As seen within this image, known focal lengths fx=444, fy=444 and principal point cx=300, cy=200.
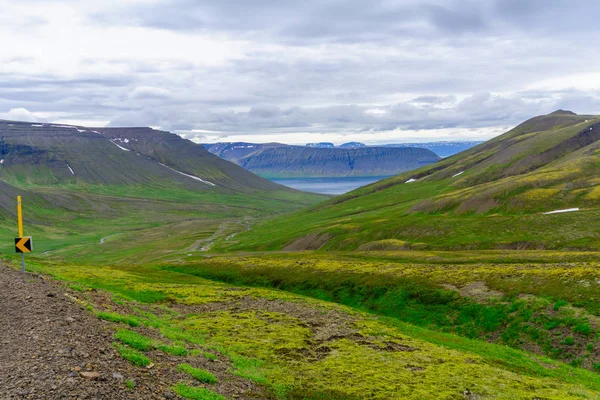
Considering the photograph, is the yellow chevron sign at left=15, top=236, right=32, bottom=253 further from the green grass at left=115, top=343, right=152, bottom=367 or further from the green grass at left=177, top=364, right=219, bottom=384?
the green grass at left=177, top=364, right=219, bottom=384

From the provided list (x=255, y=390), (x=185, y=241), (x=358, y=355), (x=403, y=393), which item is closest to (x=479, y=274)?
(x=358, y=355)

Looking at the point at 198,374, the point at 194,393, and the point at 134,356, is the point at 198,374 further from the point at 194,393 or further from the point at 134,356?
the point at 134,356

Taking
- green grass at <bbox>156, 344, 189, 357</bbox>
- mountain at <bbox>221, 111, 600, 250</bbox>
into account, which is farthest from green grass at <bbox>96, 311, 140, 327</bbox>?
mountain at <bbox>221, 111, 600, 250</bbox>

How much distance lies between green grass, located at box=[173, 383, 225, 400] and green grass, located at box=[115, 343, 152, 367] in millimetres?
1845

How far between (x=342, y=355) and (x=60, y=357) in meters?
15.4

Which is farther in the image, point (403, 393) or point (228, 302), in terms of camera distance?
point (228, 302)

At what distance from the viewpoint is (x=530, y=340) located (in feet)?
116

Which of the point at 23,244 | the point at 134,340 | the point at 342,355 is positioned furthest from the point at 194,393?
the point at 23,244

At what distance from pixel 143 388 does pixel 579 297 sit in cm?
3864

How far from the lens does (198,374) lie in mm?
18016

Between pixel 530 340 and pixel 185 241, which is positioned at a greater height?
pixel 530 340

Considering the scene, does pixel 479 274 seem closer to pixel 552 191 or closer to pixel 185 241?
pixel 552 191

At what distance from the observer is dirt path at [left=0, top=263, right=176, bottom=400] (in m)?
13.8

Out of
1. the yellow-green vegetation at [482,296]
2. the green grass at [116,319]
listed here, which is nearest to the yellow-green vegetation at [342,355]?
the green grass at [116,319]
